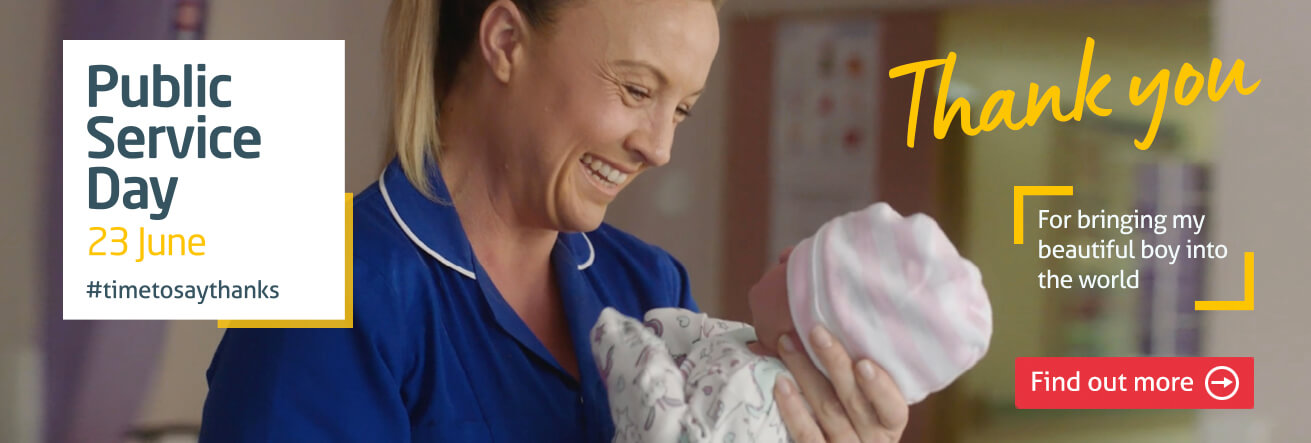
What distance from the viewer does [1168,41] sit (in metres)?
3.09

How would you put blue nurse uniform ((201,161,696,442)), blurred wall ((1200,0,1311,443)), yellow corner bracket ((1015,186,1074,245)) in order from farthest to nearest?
yellow corner bracket ((1015,186,1074,245)) < blurred wall ((1200,0,1311,443)) < blue nurse uniform ((201,161,696,442))

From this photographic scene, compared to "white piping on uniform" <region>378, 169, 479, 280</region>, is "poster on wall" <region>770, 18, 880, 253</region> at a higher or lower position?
higher

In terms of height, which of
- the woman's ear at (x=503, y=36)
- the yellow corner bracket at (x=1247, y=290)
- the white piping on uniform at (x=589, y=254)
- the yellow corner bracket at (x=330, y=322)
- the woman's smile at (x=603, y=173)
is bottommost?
the yellow corner bracket at (x=1247, y=290)

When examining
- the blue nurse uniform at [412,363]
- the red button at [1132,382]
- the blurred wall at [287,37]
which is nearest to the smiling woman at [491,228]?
the blue nurse uniform at [412,363]

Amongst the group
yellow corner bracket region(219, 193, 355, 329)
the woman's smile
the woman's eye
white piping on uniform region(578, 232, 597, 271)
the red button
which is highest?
the woman's eye

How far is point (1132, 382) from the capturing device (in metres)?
3.18

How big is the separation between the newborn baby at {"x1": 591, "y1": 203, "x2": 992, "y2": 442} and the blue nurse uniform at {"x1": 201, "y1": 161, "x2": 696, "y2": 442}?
8 centimetres

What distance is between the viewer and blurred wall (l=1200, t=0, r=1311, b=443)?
9.78ft

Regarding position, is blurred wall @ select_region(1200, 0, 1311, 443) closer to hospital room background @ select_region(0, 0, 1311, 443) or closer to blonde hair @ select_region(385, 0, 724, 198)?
hospital room background @ select_region(0, 0, 1311, 443)

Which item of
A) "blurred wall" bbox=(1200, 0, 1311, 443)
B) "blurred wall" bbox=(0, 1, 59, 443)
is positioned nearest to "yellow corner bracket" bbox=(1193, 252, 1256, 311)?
"blurred wall" bbox=(1200, 0, 1311, 443)

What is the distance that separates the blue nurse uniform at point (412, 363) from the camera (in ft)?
3.21

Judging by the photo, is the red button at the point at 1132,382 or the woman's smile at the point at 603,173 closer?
the woman's smile at the point at 603,173

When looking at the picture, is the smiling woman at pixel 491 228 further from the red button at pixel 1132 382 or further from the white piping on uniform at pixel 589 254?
the red button at pixel 1132 382

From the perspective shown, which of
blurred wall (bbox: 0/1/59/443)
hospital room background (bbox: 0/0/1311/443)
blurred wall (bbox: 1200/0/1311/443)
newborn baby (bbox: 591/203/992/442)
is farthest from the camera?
blurred wall (bbox: 1200/0/1311/443)
